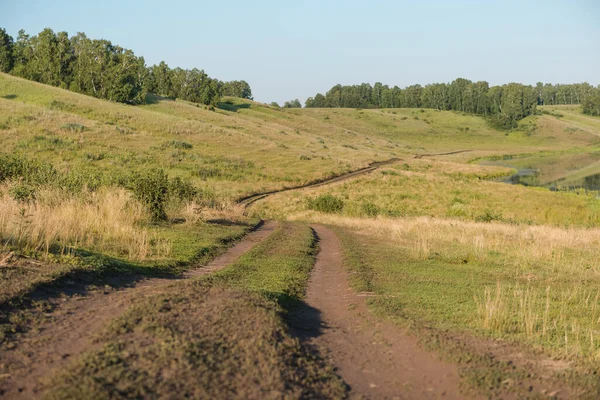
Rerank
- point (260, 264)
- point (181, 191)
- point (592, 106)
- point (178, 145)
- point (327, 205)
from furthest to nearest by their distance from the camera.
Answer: point (592, 106), point (178, 145), point (327, 205), point (181, 191), point (260, 264)

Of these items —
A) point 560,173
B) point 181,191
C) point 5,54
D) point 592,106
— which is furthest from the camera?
point 592,106

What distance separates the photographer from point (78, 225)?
43.9 feet

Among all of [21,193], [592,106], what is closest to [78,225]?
[21,193]

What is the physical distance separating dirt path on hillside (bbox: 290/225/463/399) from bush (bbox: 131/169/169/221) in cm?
1136

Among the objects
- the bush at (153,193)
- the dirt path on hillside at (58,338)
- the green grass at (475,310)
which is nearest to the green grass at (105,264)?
the dirt path on hillside at (58,338)

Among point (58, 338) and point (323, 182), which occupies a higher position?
point (58, 338)

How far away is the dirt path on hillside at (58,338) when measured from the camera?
5.12 meters

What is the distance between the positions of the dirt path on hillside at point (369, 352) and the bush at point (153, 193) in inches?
447

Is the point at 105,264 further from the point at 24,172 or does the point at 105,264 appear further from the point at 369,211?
the point at 369,211

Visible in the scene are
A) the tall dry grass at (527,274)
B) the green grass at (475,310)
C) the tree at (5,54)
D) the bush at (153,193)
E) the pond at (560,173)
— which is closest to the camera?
the green grass at (475,310)

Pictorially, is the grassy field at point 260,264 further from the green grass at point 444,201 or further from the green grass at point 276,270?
the green grass at point 444,201

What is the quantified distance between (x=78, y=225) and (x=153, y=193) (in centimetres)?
752

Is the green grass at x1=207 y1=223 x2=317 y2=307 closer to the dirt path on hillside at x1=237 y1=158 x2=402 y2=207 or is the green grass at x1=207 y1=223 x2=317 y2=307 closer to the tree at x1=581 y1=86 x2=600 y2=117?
the dirt path on hillside at x1=237 y1=158 x2=402 y2=207

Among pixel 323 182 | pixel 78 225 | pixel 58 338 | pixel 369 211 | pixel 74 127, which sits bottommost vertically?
pixel 323 182
